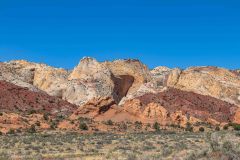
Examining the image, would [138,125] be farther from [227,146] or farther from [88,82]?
[227,146]

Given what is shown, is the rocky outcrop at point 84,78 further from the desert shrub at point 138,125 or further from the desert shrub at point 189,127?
the desert shrub at point 189,127

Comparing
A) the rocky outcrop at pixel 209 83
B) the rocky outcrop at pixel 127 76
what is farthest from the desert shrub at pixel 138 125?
the rocky outcrop at pixel 209 83

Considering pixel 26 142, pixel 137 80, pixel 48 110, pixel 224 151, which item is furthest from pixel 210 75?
pixel 224 151

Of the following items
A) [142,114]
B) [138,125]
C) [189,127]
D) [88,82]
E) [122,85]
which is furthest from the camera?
[122,85]

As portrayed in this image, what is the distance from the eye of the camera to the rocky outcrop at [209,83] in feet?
338

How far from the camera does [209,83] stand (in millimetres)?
104500

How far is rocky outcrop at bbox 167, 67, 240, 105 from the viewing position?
102875 millimetres

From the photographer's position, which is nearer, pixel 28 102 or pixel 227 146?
pixel 227 146

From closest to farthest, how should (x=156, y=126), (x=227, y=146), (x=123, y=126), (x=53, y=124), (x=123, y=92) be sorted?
1. (x=227, y=146)
2. (x=53, y=124)
3. (x=123, y=126)
4. (x=156, y=126)
5. (x=123, y=92)

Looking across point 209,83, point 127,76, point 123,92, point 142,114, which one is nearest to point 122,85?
point 123,92

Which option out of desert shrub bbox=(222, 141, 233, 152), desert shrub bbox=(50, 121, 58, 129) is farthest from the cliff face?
desert shrub bbox=(222, 141, 233, 152)

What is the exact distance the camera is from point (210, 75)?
10869 centimetres

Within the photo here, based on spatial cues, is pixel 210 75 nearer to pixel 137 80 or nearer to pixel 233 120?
pixel 137 80

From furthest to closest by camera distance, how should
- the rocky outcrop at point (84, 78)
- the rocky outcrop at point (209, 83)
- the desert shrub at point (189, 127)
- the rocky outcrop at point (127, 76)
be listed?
the rocky outcrop at point (127, 76) < the rocky outcrop at point (209, 83) < the rocky outcrop at point (84, 78) < the desert shrub at point (189, 127)
